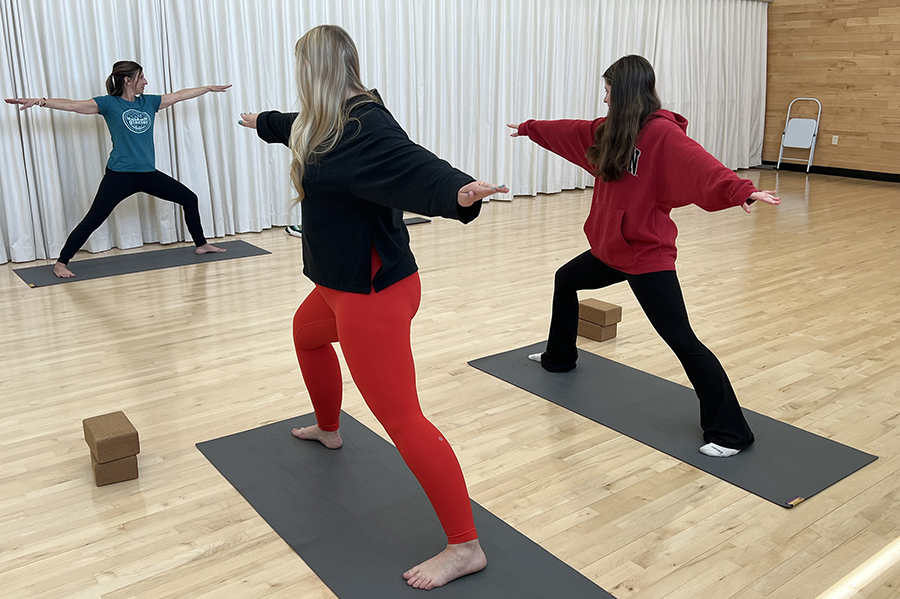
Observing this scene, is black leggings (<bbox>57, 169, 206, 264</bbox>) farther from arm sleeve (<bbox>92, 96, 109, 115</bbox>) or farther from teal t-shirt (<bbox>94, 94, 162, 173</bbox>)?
arm sleeve (<bbox>92, 96, 109, 115</bbox>)

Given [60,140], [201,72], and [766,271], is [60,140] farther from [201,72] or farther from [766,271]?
[766,271]

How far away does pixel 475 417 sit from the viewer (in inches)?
110

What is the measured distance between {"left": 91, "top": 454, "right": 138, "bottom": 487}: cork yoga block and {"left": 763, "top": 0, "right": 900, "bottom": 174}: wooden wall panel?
918 centimetres

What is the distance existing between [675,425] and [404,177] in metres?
1.60

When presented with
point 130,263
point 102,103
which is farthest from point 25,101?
point 130,263

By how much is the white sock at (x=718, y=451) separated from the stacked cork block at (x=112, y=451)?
181 cm

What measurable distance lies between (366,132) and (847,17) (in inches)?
365

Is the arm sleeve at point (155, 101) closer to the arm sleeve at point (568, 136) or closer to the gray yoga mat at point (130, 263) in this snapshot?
the gray yoga mat at point (130, 263)

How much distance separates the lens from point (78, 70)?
199 inches

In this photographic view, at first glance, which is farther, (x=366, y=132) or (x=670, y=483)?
(x=670, y=483)

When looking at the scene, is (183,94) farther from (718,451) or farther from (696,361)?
(718,451)

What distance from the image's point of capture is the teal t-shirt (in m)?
4.75

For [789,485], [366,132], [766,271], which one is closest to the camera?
[366,132]

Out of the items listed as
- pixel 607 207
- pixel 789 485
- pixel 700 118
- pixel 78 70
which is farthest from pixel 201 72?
pixel 700 118
